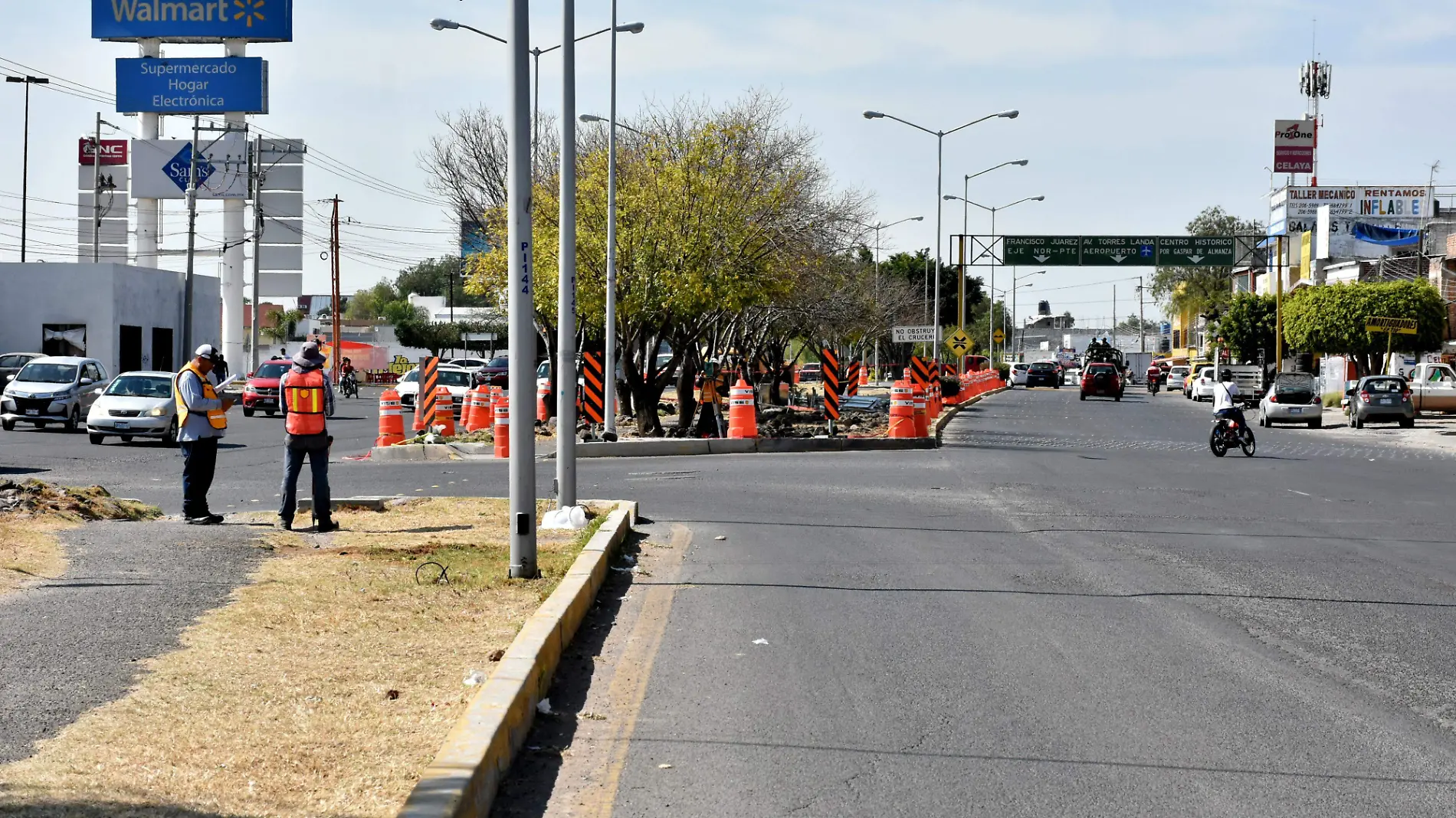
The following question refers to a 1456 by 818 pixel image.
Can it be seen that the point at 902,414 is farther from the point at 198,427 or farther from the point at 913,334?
the point at 913,334

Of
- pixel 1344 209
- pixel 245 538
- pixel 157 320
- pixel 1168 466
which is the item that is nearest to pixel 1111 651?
pixel 245 538

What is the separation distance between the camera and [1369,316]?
59031mm

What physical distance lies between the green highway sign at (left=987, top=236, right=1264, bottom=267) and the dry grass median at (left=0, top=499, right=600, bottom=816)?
53.1 metres

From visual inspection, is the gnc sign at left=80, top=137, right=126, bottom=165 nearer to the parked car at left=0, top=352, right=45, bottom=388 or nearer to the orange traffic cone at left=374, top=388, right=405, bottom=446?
the parked car at left=0, top=352, right=45, bottom=388

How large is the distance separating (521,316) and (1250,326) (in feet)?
261

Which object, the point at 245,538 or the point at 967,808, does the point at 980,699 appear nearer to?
the point at 967,808

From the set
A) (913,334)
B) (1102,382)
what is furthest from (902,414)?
(1102,382)

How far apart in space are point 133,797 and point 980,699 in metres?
3.79

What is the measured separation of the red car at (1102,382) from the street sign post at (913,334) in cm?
1519

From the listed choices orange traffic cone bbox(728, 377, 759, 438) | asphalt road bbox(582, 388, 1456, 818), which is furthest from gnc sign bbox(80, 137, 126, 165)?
asphalt road bbox(582, 388, 1456, 818)

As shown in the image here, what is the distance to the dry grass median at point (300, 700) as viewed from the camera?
5.08 meters

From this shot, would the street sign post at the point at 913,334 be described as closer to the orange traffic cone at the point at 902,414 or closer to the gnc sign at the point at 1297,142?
the orange traffic cone at the point at 902,414

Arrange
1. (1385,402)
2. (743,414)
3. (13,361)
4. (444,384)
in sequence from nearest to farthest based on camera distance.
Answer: (743,414), (1385,402), (13,361), (444,384)

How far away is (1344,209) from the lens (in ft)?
320
